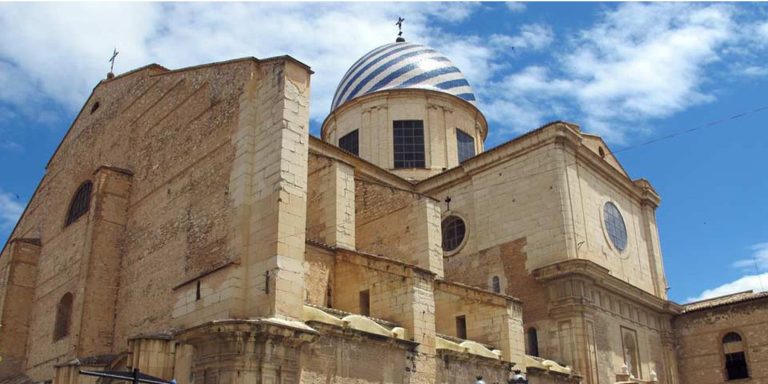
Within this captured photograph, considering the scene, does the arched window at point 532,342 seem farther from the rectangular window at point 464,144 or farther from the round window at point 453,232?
the rectangular window at point 464,144

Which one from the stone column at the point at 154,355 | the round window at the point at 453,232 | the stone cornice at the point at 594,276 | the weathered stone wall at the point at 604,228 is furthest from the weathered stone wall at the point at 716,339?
the stone column at the point at 154,355

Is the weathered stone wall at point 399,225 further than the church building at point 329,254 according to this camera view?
Yes

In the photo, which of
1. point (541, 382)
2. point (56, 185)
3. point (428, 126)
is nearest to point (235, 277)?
point (541, 382)

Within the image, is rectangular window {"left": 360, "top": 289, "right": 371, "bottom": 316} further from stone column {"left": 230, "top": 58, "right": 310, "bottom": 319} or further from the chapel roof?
the chapel roof

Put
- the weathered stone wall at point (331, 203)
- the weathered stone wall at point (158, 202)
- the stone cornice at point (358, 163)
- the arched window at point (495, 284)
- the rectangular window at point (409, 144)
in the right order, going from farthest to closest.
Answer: the rectangular window at point (409, 144), the stone cornice at point (358, 163), the arched window at point (495, 284), the weathered stone wall at point (331, 203), the weathered stone wall at point (158, 202)

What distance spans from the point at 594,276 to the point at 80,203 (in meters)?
13.8

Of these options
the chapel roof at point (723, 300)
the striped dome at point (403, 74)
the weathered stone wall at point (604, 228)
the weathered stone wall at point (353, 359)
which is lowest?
the weathered stone wall at point (353, 359)

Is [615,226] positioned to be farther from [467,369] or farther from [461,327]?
[467,369]

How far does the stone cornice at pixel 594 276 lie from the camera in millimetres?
19344

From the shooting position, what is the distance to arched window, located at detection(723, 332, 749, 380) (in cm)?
2172

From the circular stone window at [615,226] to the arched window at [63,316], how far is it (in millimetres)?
14863

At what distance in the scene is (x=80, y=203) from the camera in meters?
20.2

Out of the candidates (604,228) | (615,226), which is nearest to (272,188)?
(604,228)

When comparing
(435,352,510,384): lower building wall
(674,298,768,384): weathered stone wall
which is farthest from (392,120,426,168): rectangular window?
(435,352,510,384): lower building wall
